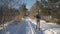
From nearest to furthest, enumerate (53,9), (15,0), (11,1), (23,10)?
(11,1)
(15,0)
(53,9)
(23,10)

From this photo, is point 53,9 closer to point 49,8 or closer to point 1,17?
point 49,8

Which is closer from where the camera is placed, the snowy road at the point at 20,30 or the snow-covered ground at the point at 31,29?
the snow-covered ground at the point at 31,29

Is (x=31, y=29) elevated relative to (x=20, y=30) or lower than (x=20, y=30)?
lower

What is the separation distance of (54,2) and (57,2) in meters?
0.80

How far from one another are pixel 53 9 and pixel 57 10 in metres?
1.87

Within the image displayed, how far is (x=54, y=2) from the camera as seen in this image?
25.5 metres

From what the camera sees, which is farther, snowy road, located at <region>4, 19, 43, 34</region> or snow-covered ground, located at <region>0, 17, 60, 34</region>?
snowy road, located at <region>4, 19, 43, 34</region>

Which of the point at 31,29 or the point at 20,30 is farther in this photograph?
the point at 31,29

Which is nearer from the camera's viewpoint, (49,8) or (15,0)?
(15,0)

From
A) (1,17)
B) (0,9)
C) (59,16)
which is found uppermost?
(0,9)

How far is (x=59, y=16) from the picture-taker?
26.2 m

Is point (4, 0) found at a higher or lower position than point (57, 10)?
higher

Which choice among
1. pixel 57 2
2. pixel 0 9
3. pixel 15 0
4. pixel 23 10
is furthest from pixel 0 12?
pixel 23 10

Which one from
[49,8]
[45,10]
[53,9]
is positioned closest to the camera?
[53,9]
